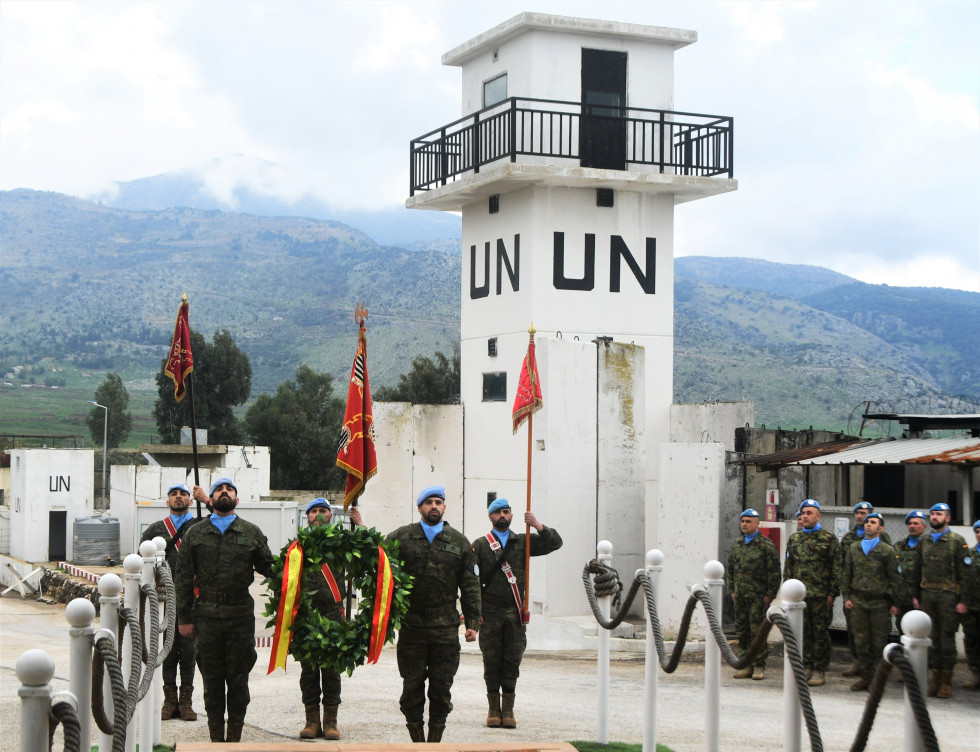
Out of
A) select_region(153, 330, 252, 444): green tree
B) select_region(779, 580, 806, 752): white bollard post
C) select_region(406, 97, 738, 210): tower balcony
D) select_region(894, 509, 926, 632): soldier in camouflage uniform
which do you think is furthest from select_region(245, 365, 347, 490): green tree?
select_region(779, 580, 806, 752): white bollard post

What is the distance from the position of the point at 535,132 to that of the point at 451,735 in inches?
498

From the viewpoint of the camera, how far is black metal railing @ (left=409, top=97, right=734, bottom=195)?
68.9 feet

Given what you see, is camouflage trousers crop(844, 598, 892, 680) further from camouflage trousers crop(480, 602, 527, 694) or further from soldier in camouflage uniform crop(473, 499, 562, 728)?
camouflage trousers crop(480, 602, 527, 694)

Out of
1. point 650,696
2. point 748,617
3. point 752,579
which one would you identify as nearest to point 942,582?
point 752,579

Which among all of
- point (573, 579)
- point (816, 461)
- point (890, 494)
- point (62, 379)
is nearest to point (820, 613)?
point (816, 461)

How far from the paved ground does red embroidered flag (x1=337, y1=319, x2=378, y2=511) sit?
2154mm

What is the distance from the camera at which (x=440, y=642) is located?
10117mm

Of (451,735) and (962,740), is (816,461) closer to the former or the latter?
(962,740)

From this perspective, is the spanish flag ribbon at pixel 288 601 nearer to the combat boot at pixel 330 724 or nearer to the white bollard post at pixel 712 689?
the combat boot at pixel 330 724

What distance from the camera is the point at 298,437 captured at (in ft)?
221

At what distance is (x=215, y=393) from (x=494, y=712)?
63089 mm

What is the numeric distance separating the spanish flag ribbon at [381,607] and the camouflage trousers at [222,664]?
113cm

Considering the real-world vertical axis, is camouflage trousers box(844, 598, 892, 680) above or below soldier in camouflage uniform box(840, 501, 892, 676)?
below

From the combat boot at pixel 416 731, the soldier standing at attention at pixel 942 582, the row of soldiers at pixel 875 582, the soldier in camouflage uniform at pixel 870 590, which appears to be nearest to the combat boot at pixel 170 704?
the combat boot at pixel 416 731
